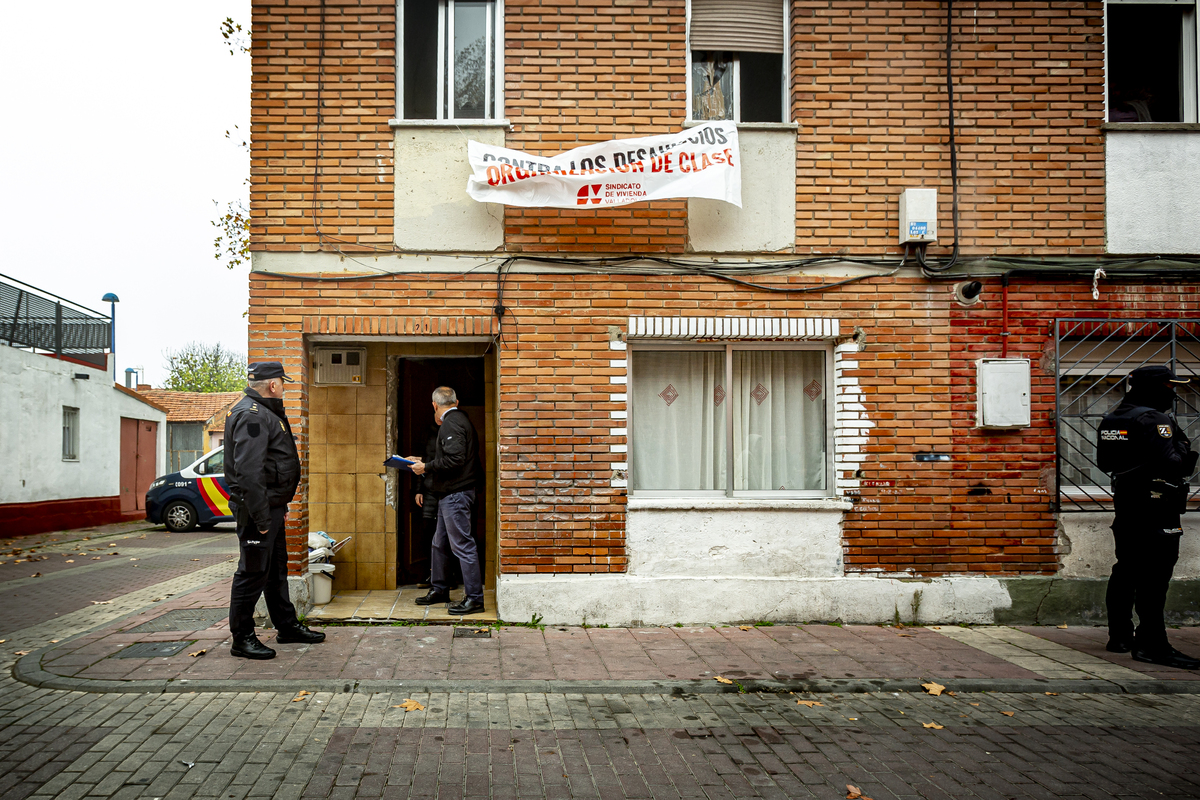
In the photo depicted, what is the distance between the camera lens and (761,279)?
7129 mm

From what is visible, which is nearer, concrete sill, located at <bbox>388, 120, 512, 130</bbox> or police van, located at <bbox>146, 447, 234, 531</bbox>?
concrete sill, located at <bbox>388, 120, 512, 130</bbox>

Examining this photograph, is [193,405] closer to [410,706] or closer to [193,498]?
[193,498]

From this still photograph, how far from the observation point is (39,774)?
3.87m

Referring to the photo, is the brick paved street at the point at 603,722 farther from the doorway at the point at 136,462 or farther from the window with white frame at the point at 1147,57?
the doorway at the point at 136,462

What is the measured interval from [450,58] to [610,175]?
200 centimetres

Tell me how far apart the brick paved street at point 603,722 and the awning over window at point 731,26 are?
5.29 meters

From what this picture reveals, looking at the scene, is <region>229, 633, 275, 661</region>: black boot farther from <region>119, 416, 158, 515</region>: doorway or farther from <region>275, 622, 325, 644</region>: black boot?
<region>119, 416, 158, 515</region>: doorway

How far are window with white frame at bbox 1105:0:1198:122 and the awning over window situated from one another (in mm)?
3353

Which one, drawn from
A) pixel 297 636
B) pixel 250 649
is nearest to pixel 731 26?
pixel 297 636

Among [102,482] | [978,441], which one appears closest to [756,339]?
[978,441]

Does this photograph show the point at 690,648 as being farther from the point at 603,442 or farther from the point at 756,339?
the point at 756,339

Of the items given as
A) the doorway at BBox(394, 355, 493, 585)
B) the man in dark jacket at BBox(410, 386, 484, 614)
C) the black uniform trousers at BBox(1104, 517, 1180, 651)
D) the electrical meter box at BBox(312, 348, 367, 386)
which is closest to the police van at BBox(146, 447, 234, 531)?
the doorway at BBox(394, 355, 493, 585)

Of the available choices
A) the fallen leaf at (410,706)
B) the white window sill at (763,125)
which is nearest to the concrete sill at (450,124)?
the white window sill at (763,125)

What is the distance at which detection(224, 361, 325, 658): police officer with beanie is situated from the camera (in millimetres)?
5770
